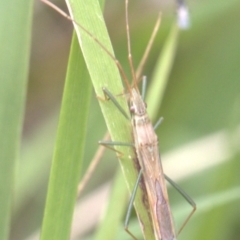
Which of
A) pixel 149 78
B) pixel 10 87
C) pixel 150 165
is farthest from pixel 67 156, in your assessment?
pixel 149 78

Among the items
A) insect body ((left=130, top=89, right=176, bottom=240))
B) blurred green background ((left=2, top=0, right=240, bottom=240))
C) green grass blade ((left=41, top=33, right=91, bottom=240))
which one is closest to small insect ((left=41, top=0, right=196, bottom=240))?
insect body ((left=130, top=89, right=176, bottom=240))

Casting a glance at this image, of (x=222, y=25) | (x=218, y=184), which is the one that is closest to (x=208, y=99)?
(x=222, y=25)

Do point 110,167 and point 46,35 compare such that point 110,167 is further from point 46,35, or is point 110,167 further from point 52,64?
point 46,35

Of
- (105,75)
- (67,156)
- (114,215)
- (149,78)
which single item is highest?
(149,78)

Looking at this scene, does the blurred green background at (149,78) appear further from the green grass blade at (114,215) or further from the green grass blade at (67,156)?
the green grass blade at (67,156)

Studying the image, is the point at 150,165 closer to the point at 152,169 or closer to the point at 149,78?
the point at 152,169

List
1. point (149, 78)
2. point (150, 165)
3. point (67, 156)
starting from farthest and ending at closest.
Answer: point (149, 78) → point (150, 165) → point (67, 156)
